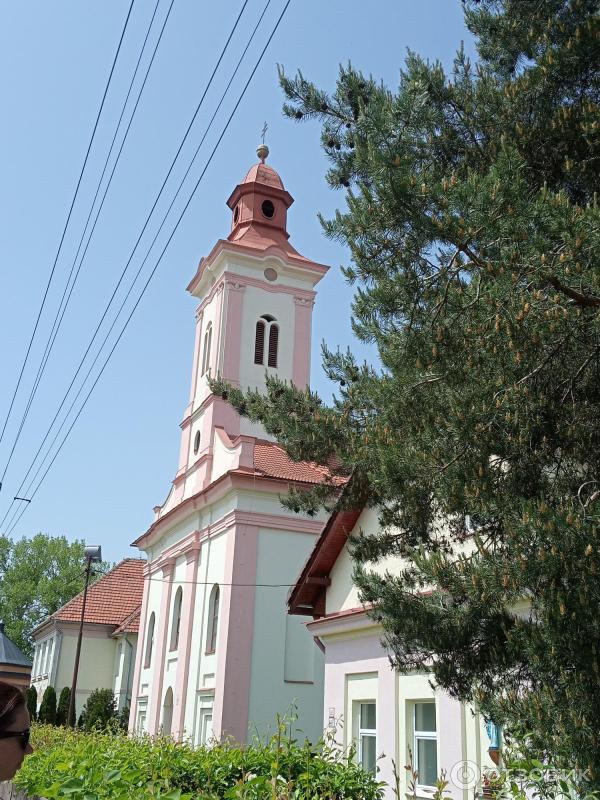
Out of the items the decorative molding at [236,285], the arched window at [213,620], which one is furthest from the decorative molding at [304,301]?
the arched window at [213,620]

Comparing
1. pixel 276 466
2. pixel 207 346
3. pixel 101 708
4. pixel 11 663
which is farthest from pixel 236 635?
pixel 101 708

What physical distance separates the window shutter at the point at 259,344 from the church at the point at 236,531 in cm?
5

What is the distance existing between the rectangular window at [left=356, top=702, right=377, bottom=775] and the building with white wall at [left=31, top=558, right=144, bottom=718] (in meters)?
28.2

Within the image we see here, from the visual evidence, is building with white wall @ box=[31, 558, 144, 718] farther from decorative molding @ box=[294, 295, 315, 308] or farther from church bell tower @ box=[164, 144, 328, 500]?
decorative molding @ box=[294, 295, 315, 308]

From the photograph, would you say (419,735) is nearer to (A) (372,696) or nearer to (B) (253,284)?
(A) (372,696)

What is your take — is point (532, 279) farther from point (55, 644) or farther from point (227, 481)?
point (55, 644)

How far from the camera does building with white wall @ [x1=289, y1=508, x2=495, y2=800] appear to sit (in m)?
11.2

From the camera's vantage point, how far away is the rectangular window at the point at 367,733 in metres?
13.6

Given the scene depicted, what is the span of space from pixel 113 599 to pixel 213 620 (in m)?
21.2

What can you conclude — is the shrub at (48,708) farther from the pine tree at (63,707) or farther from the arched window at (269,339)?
the arched window at (269,339)

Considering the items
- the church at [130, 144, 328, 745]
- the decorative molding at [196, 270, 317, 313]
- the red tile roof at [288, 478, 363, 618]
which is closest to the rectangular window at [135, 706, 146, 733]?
the church at [130, 144, 328, 745]

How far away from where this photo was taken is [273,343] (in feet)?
99.4

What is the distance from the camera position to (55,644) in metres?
43.8

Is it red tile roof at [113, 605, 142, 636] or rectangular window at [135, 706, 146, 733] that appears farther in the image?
red tile roof at [113, 605, 142, 636]
